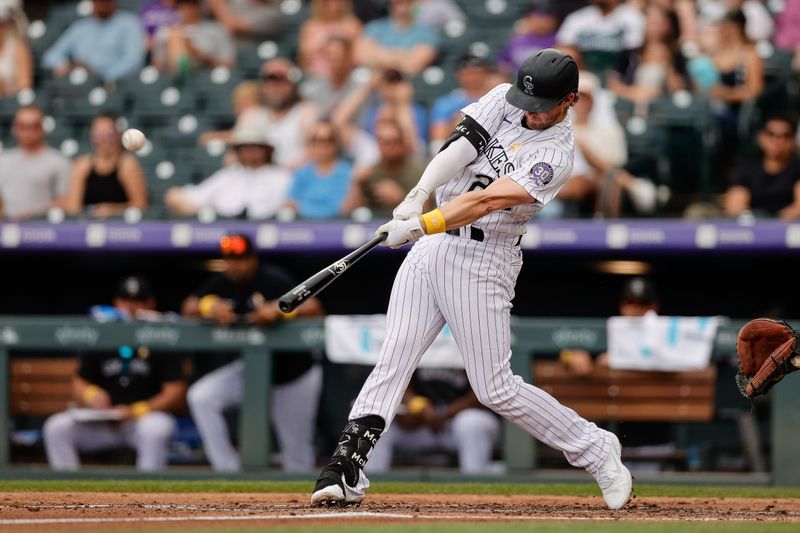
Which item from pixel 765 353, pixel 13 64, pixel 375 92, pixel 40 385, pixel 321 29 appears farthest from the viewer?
pixel 13 64

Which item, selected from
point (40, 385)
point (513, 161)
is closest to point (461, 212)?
point (513, 161)

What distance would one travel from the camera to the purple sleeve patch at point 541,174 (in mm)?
4875

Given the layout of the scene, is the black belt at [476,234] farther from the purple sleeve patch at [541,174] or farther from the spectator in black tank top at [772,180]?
the spectator in black tank top at [772,180]

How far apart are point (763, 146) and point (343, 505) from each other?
13.3 feet

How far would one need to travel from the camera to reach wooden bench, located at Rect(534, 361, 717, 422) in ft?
24.3

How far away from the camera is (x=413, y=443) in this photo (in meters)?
7.65

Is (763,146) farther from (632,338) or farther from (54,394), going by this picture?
(54,394)

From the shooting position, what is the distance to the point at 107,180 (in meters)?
8.90

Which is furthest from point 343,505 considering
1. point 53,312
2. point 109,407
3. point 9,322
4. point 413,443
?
point 53,312

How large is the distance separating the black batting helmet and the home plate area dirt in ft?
4.98

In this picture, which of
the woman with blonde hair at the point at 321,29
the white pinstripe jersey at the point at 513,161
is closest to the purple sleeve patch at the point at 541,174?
the white pinstripe jersey at the point at 513,161

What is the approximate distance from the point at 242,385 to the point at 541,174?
10.9 ft

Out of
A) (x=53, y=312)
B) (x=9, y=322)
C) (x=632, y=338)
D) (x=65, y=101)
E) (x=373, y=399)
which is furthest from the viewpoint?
(x=65, y=101)

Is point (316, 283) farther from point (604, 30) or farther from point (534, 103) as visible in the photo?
point (604, 30)
